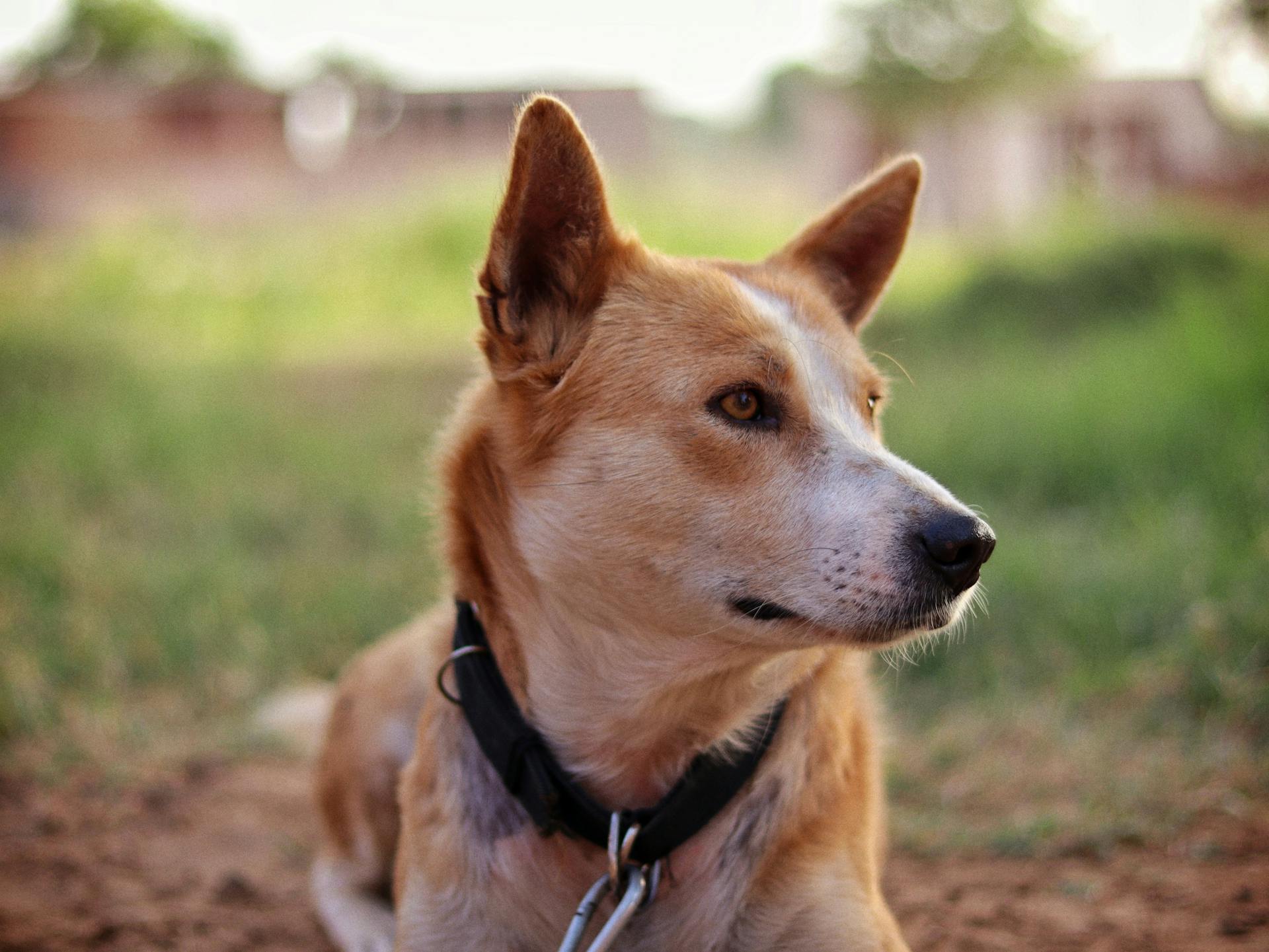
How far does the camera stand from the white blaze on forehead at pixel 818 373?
227 centimetres

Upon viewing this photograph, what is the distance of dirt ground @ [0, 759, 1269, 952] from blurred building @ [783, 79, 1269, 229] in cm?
2008

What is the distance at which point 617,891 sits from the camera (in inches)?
86.3

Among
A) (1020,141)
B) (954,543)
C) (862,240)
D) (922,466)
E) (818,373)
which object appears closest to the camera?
(954,543)

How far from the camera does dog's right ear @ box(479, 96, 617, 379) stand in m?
2.17

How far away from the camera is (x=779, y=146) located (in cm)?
4834

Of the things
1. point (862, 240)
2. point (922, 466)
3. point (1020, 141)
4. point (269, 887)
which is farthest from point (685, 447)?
point (1020, 141)

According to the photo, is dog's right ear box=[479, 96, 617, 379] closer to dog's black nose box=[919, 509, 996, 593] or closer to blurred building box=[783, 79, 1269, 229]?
dog's black nose box=[919, 509, 996, 593]

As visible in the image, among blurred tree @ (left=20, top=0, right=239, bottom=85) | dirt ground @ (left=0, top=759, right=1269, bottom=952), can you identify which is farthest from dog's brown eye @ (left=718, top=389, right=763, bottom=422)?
blurred tree @ (left=20, top=0, right=239, bottom=85)

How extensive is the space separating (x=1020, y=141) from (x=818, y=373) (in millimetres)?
24620

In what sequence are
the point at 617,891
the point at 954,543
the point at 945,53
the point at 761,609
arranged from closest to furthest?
the point at 954,543, the point at 761,609, the point at 617,891, the point at 945,53

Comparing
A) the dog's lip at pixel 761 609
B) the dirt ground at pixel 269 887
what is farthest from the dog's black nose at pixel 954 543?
the dirt ground at pixel 269 887

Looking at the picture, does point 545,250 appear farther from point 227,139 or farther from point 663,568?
point 227,139

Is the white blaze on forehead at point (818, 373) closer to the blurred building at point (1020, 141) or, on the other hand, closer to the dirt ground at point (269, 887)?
the dirt ground at point (269, 887)

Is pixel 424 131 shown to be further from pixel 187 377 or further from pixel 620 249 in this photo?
pixel 620 249
